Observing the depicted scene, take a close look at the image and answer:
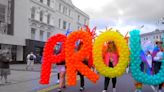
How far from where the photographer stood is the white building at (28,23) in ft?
131

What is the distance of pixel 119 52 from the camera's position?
35.4ft

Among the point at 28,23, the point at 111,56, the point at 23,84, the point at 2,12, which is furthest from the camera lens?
the point at 28,23

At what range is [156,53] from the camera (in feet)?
37.1

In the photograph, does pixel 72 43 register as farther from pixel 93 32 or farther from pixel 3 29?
pixel 3 29

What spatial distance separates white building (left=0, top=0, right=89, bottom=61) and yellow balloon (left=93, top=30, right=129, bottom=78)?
93.4 feet

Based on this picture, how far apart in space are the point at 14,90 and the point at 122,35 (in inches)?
178

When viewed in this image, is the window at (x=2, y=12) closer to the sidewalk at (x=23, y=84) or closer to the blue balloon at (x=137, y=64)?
the sidewalk at (x=23, y=84)

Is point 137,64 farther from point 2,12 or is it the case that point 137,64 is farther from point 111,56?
point 2,12

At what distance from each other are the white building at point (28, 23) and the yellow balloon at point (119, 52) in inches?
1121

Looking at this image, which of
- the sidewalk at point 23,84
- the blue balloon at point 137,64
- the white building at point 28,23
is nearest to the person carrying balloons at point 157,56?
the blue balloon at point 137,64

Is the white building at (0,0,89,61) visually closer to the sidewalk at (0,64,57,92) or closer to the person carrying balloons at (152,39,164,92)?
the sidewalk at (0,64,57,92)

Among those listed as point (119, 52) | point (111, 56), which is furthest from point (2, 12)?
point (119, 52)

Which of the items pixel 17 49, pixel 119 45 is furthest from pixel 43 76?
pixel 17 49

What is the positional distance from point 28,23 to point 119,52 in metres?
34.6
